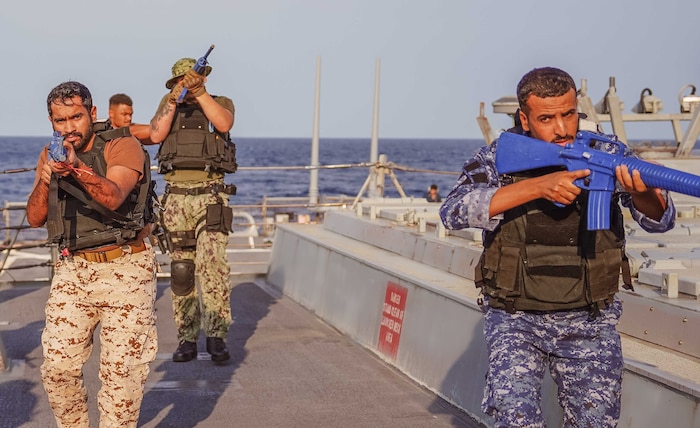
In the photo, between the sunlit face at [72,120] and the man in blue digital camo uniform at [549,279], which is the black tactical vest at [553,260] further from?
the sunlit face at [72,120]

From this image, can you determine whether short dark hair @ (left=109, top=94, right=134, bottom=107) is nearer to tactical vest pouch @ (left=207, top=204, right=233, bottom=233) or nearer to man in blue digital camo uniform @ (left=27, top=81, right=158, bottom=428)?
tactical vest pouch @ (left=207, top=204, right=233, bottom=233)

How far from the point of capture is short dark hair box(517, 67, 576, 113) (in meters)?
4.57

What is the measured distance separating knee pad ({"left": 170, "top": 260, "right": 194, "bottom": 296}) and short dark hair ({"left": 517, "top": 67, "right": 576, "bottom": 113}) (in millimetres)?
4746

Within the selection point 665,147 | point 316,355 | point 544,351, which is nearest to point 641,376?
point 544,351

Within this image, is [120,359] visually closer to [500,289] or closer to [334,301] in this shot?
[500,289]

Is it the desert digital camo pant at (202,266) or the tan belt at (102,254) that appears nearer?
the tan belt at (102,254)

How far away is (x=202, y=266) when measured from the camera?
900 centimetres

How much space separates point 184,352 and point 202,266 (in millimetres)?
690

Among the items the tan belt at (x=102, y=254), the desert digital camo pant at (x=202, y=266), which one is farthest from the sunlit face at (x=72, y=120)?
the desert digital camo pant at (x=202, y=266)

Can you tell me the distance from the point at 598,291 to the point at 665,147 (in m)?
7.11

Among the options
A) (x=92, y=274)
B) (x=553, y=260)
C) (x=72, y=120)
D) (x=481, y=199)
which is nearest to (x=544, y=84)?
(x=481, y=199)

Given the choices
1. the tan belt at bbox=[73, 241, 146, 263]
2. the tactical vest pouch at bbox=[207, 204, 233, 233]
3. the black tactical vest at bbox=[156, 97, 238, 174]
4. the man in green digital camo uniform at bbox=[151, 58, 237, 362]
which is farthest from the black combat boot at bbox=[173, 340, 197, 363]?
the tan belt at bbox=[73, 241, 146, 263]

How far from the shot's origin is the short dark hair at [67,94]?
18.4ft

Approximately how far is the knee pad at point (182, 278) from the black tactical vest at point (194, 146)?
→ 2.52 ft
